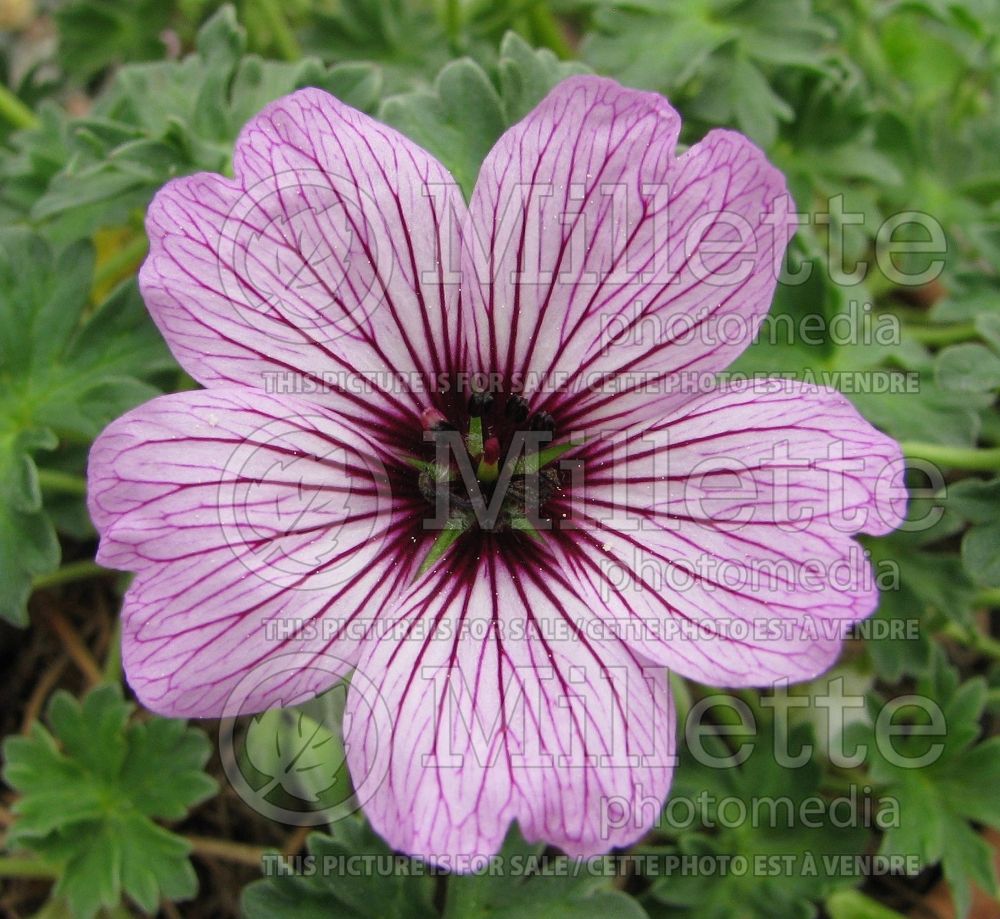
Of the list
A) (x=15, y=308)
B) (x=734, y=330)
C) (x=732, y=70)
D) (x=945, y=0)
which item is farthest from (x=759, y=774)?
(x=945, y=0)

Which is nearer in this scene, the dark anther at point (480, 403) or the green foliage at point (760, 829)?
the dark anther at point (480, 403)

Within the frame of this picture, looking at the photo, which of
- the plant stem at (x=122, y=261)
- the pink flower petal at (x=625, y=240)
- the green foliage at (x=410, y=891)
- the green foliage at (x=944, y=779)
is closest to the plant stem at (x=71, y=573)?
the plant stem at (x=122, y=261)

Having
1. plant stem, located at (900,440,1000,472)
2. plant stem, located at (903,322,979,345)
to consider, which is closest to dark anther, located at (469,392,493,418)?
plant stem, located at (900,440,1000,472)

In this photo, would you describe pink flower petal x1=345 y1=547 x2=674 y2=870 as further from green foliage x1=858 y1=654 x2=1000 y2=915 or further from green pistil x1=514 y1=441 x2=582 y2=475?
green foliage x1=858 y1=654 x2=1000 y2=915

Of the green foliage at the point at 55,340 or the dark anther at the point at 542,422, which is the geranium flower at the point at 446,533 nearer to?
the dark anther at the point at 542,422

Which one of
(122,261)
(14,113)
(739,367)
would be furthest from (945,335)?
(14,113)
